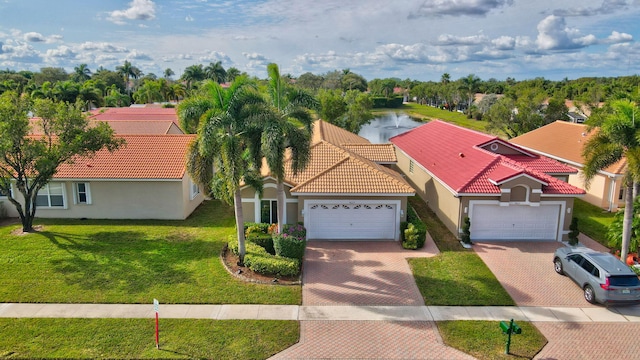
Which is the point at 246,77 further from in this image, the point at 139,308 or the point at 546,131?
the point at 546,131

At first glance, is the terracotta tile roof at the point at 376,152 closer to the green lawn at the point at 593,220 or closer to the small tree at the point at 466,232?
the small tree at the point at 466,232

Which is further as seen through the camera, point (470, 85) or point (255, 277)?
point (470, 85)

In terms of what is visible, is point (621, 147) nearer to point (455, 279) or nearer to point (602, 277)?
point (602, 277)

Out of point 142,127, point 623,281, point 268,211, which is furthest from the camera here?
point 142,127

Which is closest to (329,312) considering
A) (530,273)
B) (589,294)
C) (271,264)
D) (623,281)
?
(271,264)

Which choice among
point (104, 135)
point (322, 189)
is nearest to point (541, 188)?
point (322, 189)

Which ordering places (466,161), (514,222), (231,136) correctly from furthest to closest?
(466,161), (514,222), (231,136)
